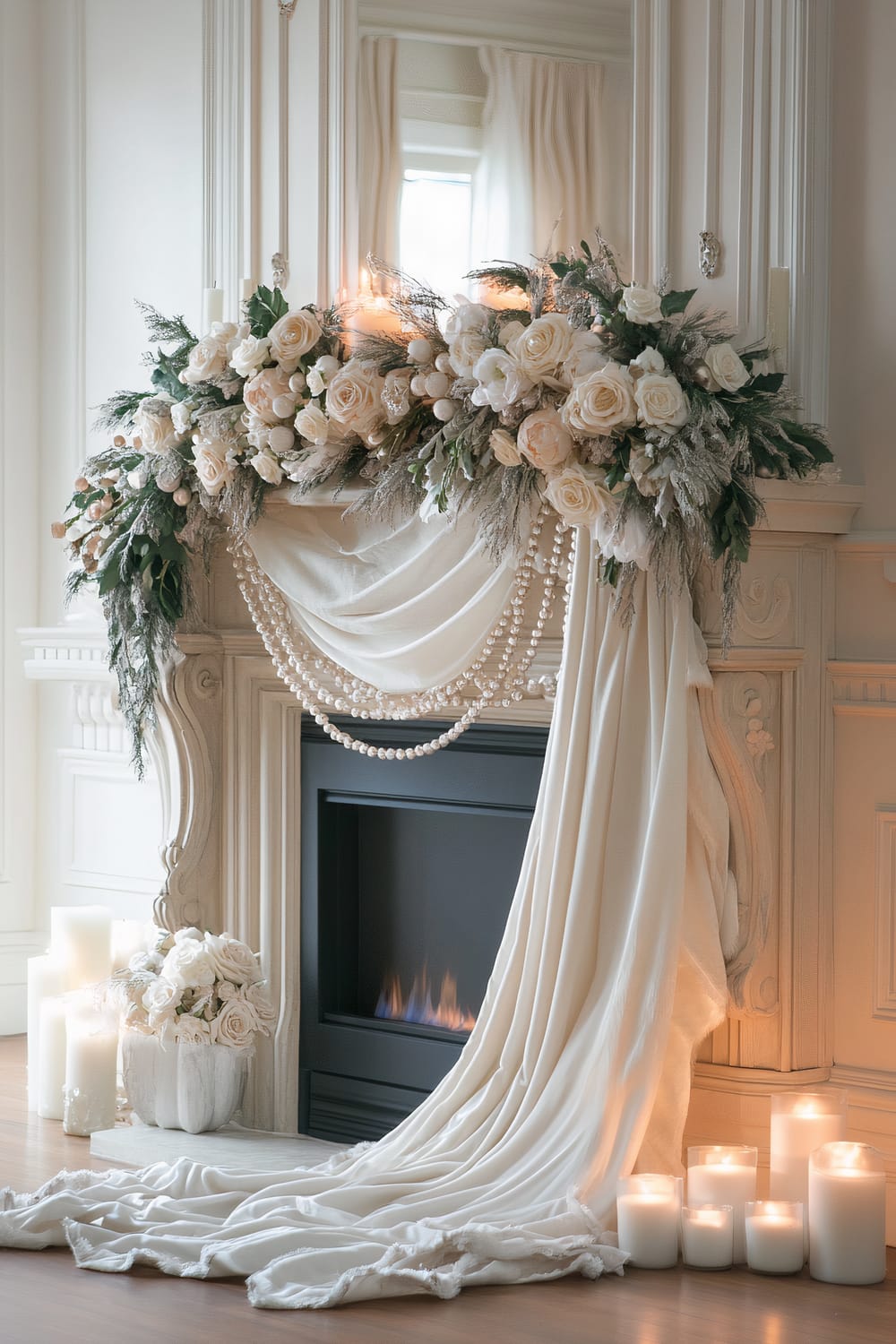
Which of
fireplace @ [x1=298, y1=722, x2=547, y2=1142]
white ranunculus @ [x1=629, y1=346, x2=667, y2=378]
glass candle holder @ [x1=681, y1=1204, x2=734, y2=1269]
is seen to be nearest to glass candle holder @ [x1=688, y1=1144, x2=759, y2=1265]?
glass candle holder @ [x1=681, y1=1204, x2=734, y2=1269]

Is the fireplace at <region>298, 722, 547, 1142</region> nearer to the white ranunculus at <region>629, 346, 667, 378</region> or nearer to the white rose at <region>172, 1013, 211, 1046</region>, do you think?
the white rose at <region>172, 1013, 211, 1046</region>

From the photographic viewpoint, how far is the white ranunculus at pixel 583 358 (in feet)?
10.8

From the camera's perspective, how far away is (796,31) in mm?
3469

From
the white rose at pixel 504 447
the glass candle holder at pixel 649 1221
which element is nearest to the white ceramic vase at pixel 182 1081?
the glass candle holder at pixel 649 1221

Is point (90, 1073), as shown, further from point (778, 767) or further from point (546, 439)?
point (546, 439)

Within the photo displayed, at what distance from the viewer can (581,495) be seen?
327cm

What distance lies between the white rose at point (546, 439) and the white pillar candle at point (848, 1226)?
1376 millimetres

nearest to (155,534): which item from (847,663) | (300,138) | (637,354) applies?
(300,138)

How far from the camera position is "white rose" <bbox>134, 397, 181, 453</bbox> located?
13.0ft

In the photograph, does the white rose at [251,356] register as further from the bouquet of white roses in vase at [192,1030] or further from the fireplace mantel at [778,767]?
the bouquet of white roses in vase at [192,1030]

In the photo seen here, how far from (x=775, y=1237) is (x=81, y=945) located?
2.10 meters

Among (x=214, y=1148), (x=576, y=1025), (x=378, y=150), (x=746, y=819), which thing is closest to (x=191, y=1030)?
(x=214, y=1148)

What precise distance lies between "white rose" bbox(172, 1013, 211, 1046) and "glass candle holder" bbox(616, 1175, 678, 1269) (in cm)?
121

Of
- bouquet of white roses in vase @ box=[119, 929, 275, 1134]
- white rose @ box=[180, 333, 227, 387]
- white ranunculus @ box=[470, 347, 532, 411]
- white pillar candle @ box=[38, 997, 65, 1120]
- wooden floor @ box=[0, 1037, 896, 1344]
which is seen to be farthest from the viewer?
white pillar candle @ box=[38, 997, 65, 1120]
